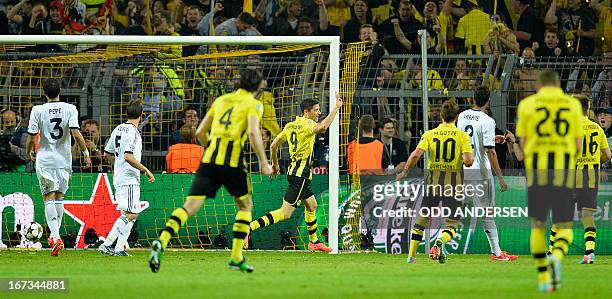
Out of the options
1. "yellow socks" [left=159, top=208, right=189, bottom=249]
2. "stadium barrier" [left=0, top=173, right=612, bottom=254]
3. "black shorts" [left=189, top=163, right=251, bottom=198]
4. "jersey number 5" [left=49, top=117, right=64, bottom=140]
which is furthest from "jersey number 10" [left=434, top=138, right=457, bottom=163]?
"jersey number 5" [left=49, top=117, right=64, bottom=140]

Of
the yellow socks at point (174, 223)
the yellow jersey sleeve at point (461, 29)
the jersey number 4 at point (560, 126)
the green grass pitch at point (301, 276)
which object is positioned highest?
the yellow jersey sleeve at point (461, 29)

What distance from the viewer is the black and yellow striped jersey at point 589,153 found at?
15.7 meters

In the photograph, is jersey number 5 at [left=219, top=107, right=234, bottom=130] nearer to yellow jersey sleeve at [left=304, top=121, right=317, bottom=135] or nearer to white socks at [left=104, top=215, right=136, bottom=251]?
white socks at [left=104, top=215, right=136, bottom=251]

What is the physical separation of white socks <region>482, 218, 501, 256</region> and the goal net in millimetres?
2320

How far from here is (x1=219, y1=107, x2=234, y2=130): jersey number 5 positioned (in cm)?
1223

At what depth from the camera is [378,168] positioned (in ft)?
62.0

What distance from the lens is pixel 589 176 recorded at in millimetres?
15914

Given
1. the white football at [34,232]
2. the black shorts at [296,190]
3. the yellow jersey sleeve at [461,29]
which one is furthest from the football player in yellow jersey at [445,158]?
the yellow jersey sleeve at [461,29]

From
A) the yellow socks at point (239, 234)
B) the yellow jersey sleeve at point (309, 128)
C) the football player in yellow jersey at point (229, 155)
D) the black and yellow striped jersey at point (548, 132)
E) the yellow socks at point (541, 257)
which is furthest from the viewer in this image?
the yellow jersey sleeve at point (309, 128)

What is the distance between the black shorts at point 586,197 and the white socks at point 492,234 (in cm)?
127

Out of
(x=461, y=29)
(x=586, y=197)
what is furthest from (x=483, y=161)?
(x=461, y=29)

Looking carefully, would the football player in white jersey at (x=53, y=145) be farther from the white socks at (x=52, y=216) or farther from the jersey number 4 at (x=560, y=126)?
the jersey number 4 at (x=560, y=126)

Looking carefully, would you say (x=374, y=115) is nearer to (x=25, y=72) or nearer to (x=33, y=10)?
(x=25, y=72)

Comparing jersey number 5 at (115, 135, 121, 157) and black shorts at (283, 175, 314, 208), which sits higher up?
jersey number 5 at (115, 135, 121, 157)
